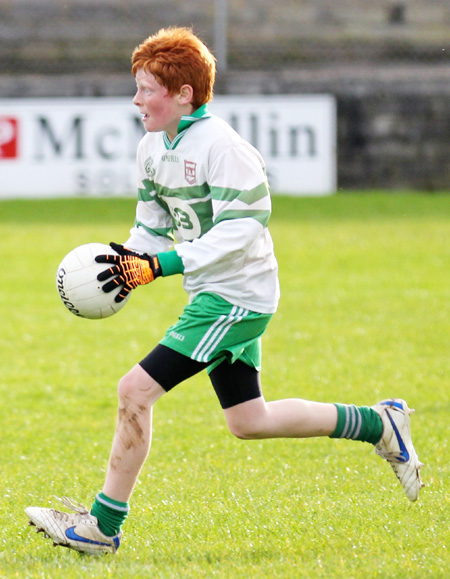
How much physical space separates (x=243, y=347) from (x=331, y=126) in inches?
485

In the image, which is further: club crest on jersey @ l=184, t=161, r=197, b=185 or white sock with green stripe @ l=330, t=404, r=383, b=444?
white sock with green stripe @ l=330, t=404, r=383, b=444

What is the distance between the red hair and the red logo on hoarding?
1180 centimetres

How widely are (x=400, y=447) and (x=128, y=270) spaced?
125 cm

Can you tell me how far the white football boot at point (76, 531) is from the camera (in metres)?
3.47

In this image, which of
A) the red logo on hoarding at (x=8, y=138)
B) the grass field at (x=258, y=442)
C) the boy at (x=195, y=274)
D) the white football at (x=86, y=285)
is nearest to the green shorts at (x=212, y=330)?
the boy at (x=195, y=274)

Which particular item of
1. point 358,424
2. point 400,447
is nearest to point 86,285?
point 358,424

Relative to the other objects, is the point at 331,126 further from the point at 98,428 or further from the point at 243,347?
the point at 243,347

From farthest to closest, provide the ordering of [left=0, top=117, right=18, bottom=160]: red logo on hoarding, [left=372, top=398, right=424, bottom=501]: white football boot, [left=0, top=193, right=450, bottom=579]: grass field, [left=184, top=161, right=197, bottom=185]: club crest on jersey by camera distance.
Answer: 1. [left=0, top=117, right=18, bottom=160]: red logo on hoarding
2. [left=372, top=398, right=424, bottom=501]: white football boot
3. [left=184, top=161, right=197, bottom=185]: club crest on jersey
4. [left=0, top=193, right=450, bottom=579]: grass field

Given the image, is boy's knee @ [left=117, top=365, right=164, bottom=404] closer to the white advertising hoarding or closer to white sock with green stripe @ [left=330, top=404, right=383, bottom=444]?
white sock with green stripe @ [left=330, top=404, right=383, bottom=444]

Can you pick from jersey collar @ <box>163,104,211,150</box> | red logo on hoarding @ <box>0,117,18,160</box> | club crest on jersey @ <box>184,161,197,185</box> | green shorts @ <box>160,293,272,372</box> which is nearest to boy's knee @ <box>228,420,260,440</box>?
green shorts @ <box>160,293,272,372</box>

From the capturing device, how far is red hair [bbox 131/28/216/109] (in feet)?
11.9

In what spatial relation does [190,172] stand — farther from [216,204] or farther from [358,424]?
[358,424]

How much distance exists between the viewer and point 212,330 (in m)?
3.54

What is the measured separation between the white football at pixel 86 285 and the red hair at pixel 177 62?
24.4 inches
